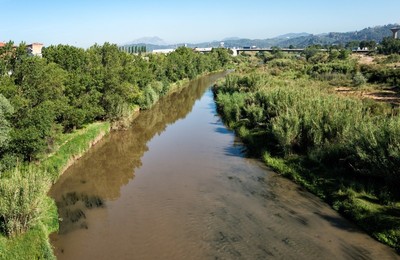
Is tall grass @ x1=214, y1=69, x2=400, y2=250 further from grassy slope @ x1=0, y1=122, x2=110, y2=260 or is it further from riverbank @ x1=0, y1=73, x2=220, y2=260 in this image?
grassy slope @ x1=0, y1=122, x2=110, y2=260

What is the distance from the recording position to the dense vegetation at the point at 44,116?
1505cm

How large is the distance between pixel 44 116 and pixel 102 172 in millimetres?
6702

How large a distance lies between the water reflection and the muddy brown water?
66mm

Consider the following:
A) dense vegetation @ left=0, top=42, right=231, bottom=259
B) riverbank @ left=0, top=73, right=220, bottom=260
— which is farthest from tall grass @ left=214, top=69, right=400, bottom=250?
dense vegetation @ left=0, top=42, right=231, bottom=259

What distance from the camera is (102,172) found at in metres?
26.6

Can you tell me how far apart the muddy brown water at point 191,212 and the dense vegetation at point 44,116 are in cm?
169

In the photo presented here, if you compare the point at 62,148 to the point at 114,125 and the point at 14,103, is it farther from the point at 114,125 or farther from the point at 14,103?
the point at 114,125

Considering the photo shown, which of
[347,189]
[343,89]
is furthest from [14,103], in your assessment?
[343,89]

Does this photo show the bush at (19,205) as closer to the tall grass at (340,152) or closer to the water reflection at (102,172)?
the water reflection at (102,172)

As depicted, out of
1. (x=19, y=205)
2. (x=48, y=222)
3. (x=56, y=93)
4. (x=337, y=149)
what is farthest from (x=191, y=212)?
(x=56, y=93)

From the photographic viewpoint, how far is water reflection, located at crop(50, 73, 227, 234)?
20.6 metres

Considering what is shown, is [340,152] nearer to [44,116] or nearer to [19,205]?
[19,205]

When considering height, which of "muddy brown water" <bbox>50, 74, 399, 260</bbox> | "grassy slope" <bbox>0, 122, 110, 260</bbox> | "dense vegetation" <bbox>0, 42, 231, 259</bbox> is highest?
"dense vegetation" <bbox>0, 42, 231, 259</bbox>

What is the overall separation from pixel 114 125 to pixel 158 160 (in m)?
10.8
